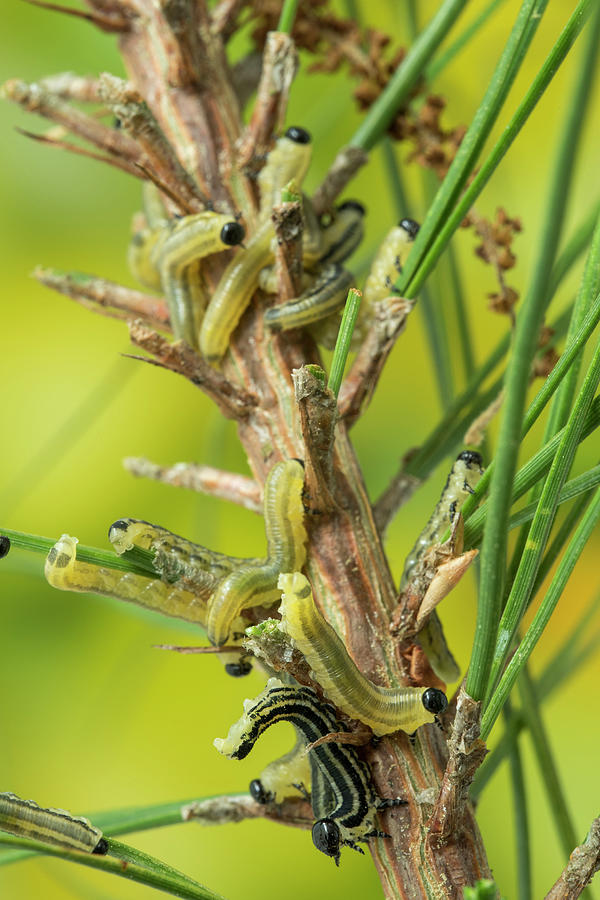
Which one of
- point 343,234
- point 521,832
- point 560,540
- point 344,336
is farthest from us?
point 343,234

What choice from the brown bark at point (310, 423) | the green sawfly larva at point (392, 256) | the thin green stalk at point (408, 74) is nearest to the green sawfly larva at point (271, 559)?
the brown bark at point (310, 423)

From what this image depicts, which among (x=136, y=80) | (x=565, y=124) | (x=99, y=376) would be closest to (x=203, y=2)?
(x=136, y=80)

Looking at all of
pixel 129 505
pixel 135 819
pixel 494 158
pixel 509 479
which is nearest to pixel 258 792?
pixel 135 819

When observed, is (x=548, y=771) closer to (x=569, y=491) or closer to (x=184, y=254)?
(x=569, y=491)

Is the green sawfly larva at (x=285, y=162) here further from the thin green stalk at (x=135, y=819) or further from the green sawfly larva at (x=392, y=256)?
the thin green stalk at (x=135, y=819)

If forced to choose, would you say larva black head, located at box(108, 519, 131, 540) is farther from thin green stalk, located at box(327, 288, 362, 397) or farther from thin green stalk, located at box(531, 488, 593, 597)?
thin green stalk, located at box(531, 488, 593, 597)

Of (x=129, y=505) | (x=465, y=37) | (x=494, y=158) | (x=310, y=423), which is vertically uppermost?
(x=129, y=505)
